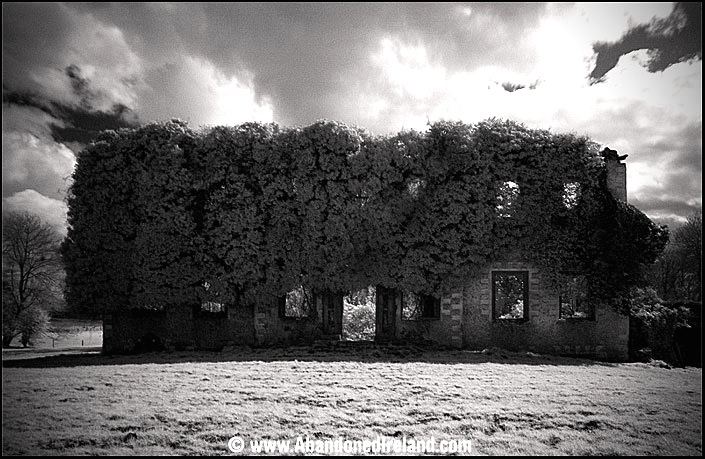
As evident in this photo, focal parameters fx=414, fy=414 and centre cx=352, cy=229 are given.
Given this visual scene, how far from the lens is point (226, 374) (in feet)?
29.5

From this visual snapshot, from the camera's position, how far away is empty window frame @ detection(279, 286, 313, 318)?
52.7 ft

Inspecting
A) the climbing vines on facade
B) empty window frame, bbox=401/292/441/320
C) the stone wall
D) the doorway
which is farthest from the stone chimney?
the doorway

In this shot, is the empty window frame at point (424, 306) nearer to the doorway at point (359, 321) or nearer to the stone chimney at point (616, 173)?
the doorway at point (359, 321)

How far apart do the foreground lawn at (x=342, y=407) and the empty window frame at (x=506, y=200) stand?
629 cm

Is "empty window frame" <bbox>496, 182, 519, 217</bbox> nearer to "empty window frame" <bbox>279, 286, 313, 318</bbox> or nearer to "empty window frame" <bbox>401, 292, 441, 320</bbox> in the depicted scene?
"empty window frame" <bbox>401, 292, 441, 320</bbox>

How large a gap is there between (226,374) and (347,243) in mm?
6850

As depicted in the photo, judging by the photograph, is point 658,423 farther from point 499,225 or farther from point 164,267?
point 164,267

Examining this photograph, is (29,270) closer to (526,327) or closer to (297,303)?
(297,303)

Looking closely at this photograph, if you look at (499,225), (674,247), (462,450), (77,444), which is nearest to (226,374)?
(77,444)

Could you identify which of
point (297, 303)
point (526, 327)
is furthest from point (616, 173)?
point (297, 303)

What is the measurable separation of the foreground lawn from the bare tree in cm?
1073

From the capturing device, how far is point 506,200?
15.2 meters

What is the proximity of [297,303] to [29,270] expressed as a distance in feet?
45.8

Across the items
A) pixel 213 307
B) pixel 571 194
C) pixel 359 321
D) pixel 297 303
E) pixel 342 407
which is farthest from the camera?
pixel 359 321
